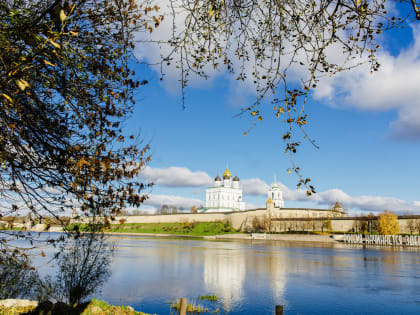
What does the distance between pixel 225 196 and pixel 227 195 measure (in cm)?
117

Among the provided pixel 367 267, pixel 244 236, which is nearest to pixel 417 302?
pixel 367 267

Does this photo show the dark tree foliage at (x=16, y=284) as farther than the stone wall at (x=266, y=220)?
No

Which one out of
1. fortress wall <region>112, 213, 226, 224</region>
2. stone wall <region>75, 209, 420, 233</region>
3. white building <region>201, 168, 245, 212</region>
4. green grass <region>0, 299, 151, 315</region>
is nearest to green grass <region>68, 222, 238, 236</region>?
fortress wall <region>112, 213, 226, 224</region>

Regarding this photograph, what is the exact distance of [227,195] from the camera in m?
118

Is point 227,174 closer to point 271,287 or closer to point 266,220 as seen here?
point 266,220

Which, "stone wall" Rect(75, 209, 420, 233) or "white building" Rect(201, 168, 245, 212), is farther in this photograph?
"white building" Rect(201, 168, 245, 212)

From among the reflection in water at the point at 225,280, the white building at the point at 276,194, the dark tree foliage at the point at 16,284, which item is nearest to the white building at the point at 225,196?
the white building at the point at 276,194

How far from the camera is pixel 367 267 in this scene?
25359 millimetres

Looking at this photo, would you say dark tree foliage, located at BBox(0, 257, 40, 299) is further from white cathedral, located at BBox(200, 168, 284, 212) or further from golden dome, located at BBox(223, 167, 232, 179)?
golden dome, located at BBox(223, 167, 232, 179)

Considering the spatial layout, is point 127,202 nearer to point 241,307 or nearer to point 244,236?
point 241,307

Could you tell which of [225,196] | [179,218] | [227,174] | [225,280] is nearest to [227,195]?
[225,196]

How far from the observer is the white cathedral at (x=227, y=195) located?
114 metres

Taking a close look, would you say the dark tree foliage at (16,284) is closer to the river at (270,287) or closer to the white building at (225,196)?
the river at (270,287)

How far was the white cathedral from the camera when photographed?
113569 millimetres
